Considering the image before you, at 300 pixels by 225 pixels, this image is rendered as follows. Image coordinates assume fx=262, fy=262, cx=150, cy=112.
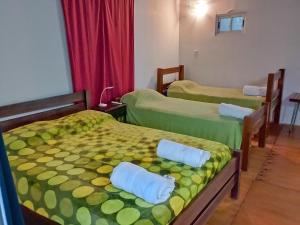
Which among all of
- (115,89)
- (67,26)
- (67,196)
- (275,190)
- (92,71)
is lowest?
(275,190)

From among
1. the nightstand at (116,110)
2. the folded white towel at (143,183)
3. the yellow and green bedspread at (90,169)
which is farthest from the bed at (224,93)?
the folded white towel at (143,183)

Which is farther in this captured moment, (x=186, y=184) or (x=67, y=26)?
(x=67, y=26)

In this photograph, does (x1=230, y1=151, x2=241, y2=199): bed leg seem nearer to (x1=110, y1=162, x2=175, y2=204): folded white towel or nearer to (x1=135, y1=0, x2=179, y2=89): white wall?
(x1=110, y1=162, x2=175, y2=204): folded white towel

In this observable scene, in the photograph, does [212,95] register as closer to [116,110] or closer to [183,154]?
[116,110]

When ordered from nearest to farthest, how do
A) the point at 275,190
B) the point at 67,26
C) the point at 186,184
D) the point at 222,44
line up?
the point at 186,184
the point at 275,190
the point at 67,26
the point at 222,44

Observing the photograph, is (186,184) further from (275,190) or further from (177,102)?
(177,102)

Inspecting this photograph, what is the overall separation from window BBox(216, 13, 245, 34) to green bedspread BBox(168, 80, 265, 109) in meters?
1.07

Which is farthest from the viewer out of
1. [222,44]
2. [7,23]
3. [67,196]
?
[222,44]

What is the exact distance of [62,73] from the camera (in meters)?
2.83

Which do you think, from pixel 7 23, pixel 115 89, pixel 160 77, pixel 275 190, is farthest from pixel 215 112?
pixel 7 23

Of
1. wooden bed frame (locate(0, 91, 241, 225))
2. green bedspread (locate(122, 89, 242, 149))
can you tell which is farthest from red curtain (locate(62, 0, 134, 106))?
green bedspread (locate(122, 89, 242, 149))

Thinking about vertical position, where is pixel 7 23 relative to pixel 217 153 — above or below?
above

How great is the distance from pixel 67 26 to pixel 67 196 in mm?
1890

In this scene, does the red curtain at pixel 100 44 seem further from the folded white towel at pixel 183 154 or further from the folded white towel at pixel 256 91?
the folded white towel at pixel 256 91
